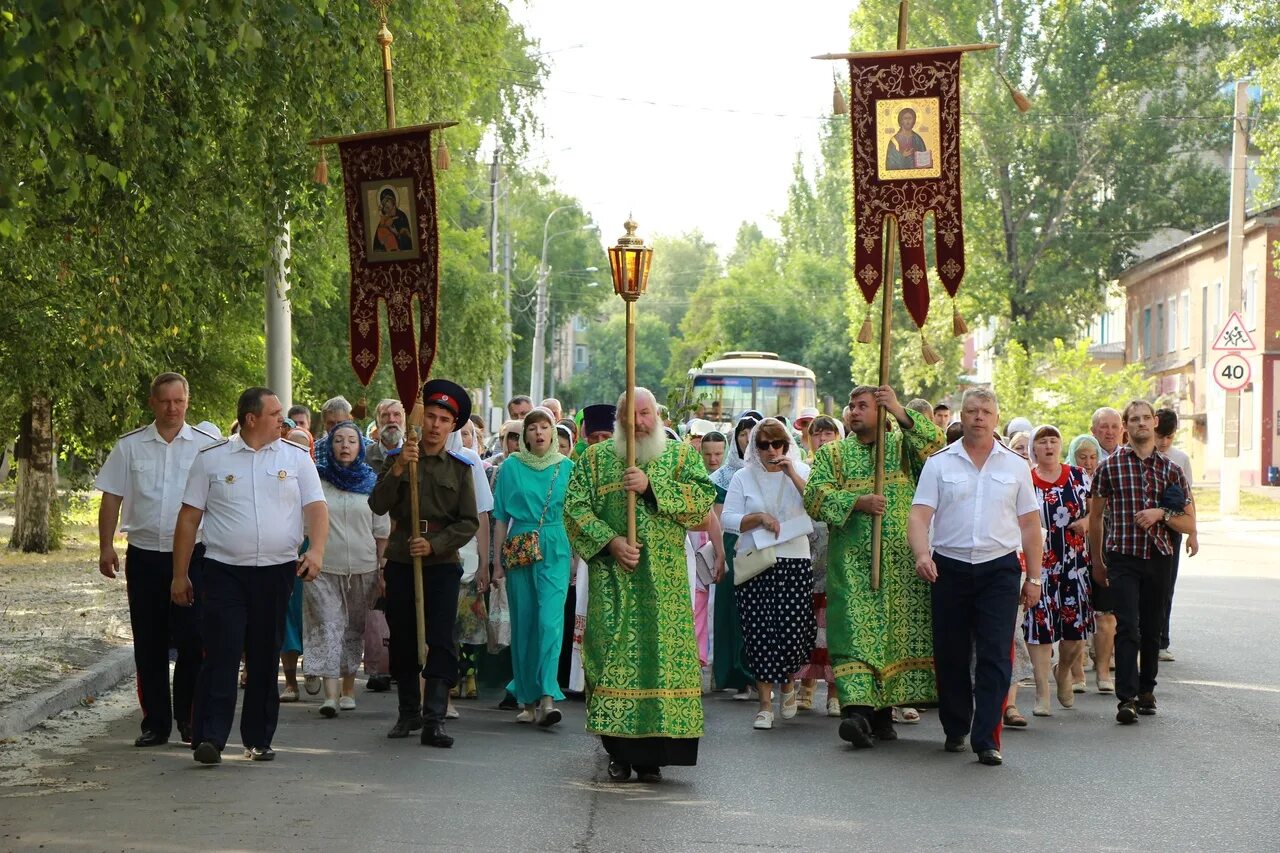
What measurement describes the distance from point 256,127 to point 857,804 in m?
6.21

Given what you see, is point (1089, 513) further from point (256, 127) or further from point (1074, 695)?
point (256, 127)

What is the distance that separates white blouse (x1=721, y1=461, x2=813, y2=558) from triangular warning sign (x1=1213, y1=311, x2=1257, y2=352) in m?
19.5

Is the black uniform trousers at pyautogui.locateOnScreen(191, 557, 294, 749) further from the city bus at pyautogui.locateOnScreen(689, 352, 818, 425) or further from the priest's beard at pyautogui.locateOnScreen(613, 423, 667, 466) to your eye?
the city bus at pyautogui.locateOnScreen(689, 352, 818, 425)

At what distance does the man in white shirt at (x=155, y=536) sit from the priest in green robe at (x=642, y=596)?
219cm

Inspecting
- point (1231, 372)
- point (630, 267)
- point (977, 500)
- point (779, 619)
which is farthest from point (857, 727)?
point (1231, 372)

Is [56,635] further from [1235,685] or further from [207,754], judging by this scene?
[1235,685]

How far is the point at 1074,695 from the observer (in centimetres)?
1304

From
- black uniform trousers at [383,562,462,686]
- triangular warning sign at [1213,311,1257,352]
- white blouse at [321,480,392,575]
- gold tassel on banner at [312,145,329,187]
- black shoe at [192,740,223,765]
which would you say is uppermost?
gold tassel on banner at [312,145,329,187]

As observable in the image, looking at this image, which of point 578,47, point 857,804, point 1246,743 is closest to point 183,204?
point 857,804

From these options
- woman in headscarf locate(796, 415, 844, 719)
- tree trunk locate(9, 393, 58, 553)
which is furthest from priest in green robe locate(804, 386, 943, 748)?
tree trunk locate(9, 393, 58, 553)

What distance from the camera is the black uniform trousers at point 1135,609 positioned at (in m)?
11.4

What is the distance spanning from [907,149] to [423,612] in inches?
157

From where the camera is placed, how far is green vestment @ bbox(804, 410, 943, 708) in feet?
34.9

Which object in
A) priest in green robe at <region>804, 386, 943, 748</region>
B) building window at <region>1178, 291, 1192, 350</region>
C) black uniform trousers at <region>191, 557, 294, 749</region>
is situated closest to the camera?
black uniform trousers at <region>191, 557, 294, 749</region>
